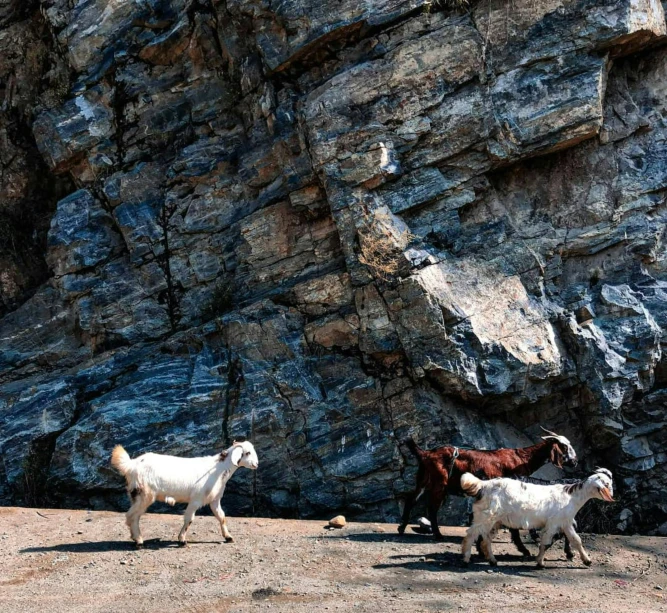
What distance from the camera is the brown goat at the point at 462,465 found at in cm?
1012

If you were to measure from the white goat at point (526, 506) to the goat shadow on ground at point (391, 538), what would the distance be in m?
1.19

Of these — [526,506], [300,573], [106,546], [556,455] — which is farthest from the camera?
[556,455]

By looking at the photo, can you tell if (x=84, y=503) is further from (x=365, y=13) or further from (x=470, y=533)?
(x=365, y=13)

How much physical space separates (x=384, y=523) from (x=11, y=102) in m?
10.9

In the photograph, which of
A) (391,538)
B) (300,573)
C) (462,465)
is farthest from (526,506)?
(300,573)

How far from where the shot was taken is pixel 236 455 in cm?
997

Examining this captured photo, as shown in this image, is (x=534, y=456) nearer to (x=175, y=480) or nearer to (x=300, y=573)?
(x=300, y=573)

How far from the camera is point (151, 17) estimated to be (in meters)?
14.8

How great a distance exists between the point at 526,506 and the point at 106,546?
503cm

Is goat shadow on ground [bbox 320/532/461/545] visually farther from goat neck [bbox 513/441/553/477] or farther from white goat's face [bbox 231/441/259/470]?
white goat's face [bbox 231/441/259/470]

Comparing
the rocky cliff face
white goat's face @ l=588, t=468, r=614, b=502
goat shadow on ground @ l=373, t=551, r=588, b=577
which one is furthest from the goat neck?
the rocky cliff face

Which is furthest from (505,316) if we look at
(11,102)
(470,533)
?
(11,102)

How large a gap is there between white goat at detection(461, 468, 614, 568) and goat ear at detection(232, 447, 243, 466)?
279 centimetres

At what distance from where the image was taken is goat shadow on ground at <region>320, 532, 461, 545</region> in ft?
33.3
